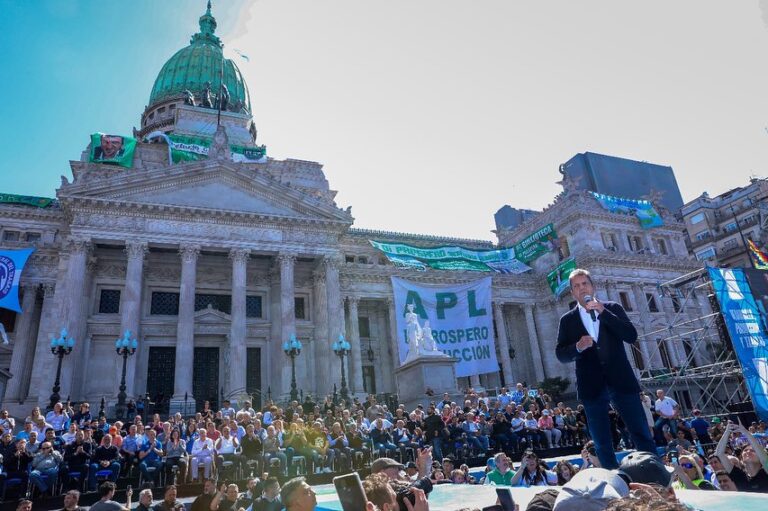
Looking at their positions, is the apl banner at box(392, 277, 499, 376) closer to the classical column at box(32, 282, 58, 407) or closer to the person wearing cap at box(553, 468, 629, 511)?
the classical column at box(32, 282, 58, 407)

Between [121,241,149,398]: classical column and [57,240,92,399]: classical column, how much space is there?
188cm

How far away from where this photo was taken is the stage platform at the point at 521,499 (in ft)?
9.85

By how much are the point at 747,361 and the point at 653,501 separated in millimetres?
21574

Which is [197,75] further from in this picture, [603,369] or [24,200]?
[603,369]

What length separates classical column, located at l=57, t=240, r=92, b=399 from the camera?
933 inches

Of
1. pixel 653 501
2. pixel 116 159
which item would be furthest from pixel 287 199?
pixel 653 501

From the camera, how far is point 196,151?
121 ft

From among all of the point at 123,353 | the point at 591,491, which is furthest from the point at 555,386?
the point at 591,491

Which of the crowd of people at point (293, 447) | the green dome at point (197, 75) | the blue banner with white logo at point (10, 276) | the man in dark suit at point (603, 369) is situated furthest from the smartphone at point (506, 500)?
the green dome at point (197, 75)

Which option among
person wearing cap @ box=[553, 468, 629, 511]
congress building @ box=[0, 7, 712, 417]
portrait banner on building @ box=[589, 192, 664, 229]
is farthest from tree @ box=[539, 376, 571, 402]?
person wearing cap @ box=[553, 468, 629, 511]

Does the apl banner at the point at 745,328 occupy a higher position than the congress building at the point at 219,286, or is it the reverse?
the congress building at the point at 219,286

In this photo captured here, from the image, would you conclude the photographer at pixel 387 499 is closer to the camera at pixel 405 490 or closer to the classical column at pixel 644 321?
the camera at pixel 405 490

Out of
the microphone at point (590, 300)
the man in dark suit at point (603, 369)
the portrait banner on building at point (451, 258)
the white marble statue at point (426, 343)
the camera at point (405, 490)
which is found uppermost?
the portrait banner on building at point (451, 258)

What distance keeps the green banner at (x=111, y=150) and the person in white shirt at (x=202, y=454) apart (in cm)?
2506
